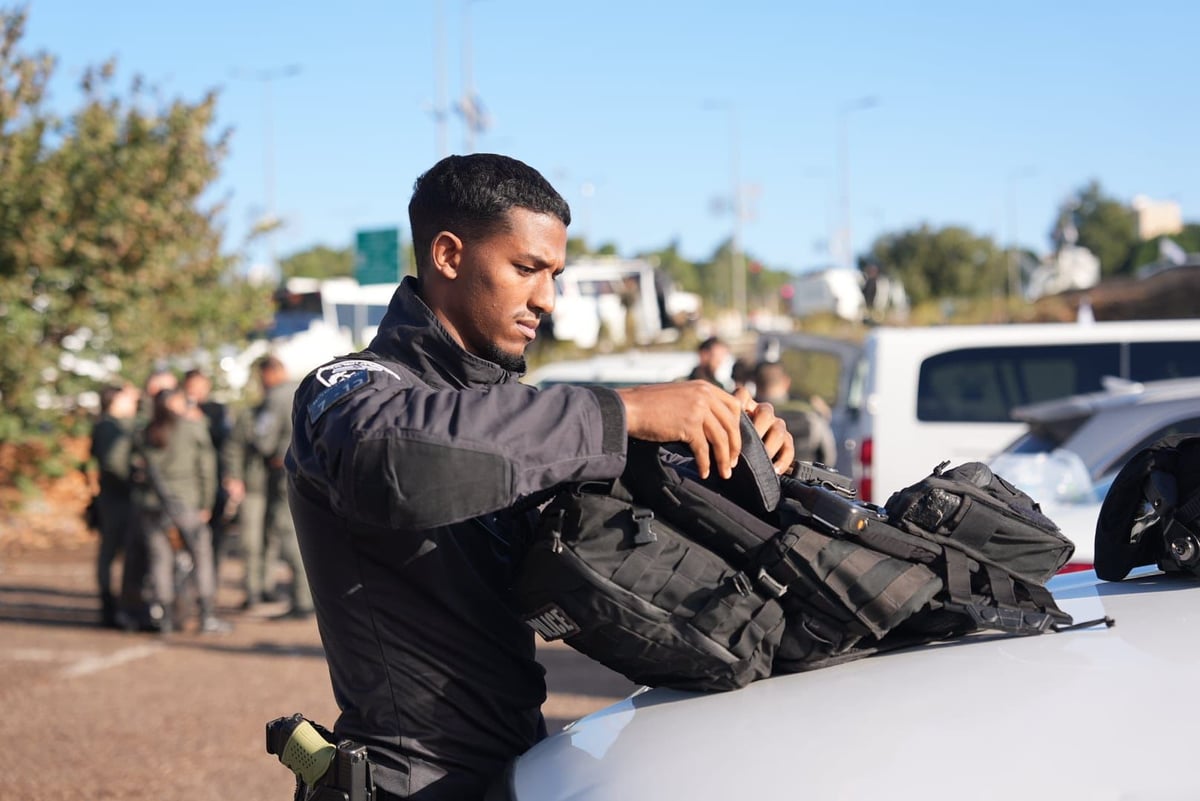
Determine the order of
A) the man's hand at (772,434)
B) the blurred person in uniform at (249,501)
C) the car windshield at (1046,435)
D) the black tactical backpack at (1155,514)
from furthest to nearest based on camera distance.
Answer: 1. the blurred person in uniform at (249,501)
2. the car windshield at (1046,435)
3. the black tactical backpack at (1155,514)
4. the man's hand at (772,434)

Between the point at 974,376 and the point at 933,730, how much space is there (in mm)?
7156

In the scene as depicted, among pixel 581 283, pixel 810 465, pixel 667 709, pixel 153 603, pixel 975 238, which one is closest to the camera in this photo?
pixel 667 709

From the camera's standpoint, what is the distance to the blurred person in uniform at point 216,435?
34.1 feet

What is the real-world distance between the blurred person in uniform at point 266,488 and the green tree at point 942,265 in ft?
141

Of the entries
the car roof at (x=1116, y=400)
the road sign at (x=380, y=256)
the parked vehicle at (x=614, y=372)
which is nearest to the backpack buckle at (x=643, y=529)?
the car roof at (x=1116, y=400)

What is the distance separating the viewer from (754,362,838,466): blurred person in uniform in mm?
7750

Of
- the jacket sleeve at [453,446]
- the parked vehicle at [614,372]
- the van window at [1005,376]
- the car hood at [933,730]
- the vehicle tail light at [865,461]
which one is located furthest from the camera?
the parked vehicle at [614,372]

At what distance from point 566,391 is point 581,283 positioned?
31.0m

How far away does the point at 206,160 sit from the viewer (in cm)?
1432

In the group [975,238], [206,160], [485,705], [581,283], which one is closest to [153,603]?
[206,160]

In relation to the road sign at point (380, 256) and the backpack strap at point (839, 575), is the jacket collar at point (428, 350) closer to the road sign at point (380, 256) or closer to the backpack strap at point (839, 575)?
the backpack strap at point (839, 575)

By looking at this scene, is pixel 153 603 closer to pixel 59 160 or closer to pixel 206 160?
pixel 59 160

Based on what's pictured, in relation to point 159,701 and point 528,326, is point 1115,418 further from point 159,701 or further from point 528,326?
point 159,701

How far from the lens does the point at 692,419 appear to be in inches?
76.5
